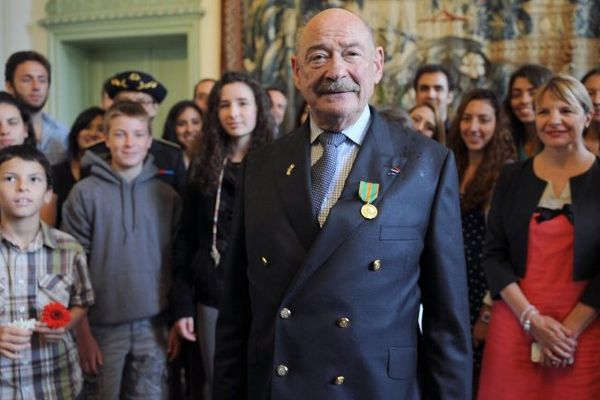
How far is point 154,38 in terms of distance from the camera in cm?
664

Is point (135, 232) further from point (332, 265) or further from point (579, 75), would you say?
point (579, 75)

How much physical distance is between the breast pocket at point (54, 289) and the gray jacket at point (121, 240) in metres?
0.21

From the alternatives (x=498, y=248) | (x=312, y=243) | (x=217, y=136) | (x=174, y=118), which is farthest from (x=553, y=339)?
(x=174, y=118)

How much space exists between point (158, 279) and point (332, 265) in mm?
1600

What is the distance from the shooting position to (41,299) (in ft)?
8.14

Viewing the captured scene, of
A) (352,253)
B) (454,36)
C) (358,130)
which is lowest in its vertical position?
(352,253)

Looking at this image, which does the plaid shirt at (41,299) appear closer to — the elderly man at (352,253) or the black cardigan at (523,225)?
the elderly man at (352,253)

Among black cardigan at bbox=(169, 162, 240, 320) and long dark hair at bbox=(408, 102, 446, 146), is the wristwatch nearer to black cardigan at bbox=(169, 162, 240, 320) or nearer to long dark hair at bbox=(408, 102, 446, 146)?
long dark hair at bbox=(408, 102, 446, 146)

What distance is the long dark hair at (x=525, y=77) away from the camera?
350cm

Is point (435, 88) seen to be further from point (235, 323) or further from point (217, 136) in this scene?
point (235, 323)

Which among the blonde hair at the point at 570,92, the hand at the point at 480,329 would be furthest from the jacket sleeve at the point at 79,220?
the blonde hair at the point at 570,92

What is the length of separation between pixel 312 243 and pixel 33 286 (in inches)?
60.0

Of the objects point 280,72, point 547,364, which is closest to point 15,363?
point 547,364

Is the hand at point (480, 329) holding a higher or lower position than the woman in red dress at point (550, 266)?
lower
